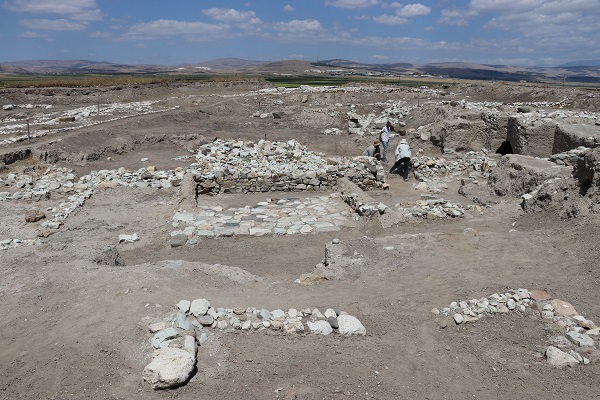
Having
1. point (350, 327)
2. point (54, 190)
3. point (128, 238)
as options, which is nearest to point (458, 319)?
point (350, 327)

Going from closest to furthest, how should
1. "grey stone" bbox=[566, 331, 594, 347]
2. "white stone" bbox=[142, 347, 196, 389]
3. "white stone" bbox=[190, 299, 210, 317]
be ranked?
"white stone" bbox=[142, 347, 196, 389] → "grey stone" bbox=[566, 331, 594, 347] → "white stone" bbox=[190, 299, 210, 317]

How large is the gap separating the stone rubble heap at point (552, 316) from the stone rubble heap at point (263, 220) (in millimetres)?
4229

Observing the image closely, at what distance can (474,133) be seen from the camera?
15.5 meters

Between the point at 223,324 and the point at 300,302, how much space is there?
1.16 metres

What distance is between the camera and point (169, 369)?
148 inches

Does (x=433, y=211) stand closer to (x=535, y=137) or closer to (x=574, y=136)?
(x=574, y=136)

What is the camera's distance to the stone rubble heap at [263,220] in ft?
28.6

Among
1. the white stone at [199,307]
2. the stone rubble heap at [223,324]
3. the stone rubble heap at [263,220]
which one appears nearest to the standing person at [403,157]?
the stone rubble heap at [263,220]

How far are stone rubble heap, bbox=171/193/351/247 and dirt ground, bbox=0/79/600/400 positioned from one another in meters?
0.25

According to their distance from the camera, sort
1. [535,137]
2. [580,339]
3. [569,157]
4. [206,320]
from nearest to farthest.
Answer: [580,339], [206,320], [569,157], [535,137]

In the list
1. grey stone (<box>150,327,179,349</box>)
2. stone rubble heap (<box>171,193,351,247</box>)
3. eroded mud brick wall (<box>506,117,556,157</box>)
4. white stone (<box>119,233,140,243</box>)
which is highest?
eroded mud brick wall (<box>506,117,556,157</box>)

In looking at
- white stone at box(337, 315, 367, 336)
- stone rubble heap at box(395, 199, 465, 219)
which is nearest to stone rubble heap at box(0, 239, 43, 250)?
white stone at box(337, 315, 367, 336)

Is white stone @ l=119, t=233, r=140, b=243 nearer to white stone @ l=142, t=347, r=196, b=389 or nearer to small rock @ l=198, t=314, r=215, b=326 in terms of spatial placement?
small rock @ l=198, t=314, r=215, b=326

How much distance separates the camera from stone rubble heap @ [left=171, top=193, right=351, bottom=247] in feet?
28.6
